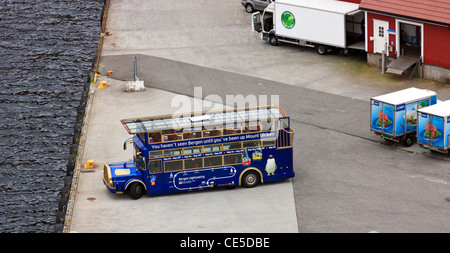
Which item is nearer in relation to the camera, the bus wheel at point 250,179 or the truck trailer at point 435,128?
the bus wheel at point 250,179

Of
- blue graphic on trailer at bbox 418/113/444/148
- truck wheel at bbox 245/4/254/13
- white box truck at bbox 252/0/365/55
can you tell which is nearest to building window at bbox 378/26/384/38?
white box truck at bbox 252/0/365/55

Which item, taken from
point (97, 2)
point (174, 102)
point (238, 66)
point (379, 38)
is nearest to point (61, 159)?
point (174, 102)

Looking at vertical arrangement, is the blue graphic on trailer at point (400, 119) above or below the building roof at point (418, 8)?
below

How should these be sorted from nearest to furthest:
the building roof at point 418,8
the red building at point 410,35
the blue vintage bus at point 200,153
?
the blue vintage bus at point 200,153 → the building roof at point 418,8 → the red building at point 410,35

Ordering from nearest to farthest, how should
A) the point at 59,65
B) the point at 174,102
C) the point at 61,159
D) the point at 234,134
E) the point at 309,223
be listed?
the point at 309,223 < the point at 234,134 < the point at 61,159 < the point at 174,102 < the point at 59,65

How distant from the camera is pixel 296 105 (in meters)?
51.6

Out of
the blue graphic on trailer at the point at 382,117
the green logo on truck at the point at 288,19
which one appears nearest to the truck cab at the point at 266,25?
the green logo on truck at the point at 288,19

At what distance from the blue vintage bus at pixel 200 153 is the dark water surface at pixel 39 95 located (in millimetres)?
4895

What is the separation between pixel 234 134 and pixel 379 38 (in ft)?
62.9

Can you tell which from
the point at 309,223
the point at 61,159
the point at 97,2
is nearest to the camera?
the point at 309,223

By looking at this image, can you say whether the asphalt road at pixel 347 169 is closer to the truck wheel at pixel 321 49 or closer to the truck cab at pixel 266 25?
the truck wheel at pixel 321 49

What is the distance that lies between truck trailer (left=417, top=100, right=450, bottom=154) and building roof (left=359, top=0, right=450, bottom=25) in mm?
10008

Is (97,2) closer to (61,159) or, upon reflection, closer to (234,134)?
(61,159)

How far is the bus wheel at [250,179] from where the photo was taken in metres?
41.2
